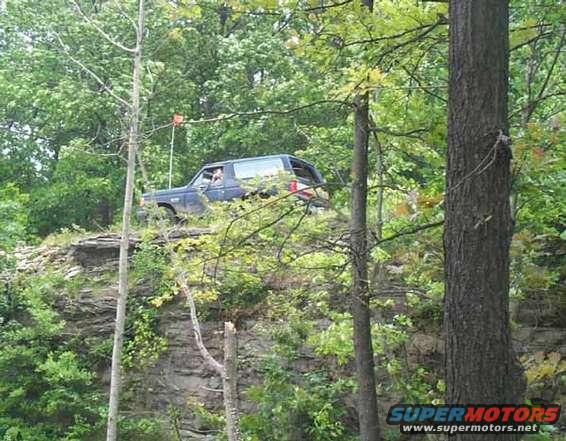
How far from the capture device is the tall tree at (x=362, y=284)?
4.43 metres

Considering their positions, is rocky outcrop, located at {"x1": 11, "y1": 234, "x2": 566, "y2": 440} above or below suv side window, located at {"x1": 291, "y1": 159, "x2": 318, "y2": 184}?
below

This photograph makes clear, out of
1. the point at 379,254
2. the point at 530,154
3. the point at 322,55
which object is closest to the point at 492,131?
the point at 530,154

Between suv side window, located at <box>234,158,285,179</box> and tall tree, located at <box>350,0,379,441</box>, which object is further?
suv side window, located at <box>234,158,285,179</box>

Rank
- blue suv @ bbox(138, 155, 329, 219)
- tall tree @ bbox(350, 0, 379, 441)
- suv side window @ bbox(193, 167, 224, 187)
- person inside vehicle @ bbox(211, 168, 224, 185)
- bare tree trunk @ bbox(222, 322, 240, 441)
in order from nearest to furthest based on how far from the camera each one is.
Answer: tall tree @ bbox(350, 0, 379, 441)
bare tree trunk @ bbox(222, 322, 240, 441)
blue suv @ bbox(138, 155, 329, 219)
person inside vehicle @ bbox(211, 168, 224, 185)
suv side window @ bbox(193, 167, 224, 187)

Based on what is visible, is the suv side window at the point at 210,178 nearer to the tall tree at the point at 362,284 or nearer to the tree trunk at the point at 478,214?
the tall tree at the point at 362,284

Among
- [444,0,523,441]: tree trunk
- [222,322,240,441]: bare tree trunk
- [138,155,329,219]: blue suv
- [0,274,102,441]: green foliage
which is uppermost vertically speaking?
[138,155,329,219]: blue suv

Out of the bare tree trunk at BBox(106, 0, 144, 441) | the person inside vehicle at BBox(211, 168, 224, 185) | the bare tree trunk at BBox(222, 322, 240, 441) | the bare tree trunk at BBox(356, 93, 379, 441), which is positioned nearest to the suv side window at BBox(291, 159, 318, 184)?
the person inside vehicle at BBox(211, 168, 224, 185)

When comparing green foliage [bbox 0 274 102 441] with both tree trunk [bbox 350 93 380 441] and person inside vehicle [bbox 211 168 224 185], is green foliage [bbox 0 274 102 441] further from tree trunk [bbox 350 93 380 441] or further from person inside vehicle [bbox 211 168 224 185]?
tree trunk [bbox 350 93 380 441]

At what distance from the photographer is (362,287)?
4.48 m

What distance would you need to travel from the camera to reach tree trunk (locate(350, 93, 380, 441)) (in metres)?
4.43

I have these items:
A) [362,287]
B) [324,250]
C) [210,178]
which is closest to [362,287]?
[362,287]

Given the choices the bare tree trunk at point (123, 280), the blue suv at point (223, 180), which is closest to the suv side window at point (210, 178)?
the blue suv at point (223, 180)

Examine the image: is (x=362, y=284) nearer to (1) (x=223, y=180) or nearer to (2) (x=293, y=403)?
(2) (x=293, y=403)

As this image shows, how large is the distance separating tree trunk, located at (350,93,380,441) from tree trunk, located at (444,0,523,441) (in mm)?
1499
